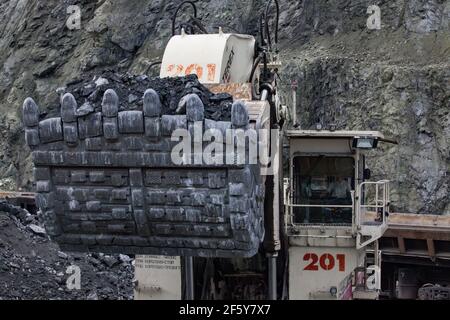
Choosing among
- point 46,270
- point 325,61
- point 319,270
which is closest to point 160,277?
point 319,270

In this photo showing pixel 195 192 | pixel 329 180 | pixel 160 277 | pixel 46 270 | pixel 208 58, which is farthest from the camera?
pixel 46 270

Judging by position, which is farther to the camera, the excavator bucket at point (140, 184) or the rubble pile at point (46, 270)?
the rubble pile at point (46, 270)

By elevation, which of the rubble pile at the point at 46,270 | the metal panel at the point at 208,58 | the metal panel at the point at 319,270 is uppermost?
the metal panel at the point at 208,58

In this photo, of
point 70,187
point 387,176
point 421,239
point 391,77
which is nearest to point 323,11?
point 391,77

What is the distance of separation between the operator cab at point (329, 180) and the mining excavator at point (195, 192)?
0.10m

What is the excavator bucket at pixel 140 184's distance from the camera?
4812mm

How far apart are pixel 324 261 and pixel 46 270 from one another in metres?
5.20

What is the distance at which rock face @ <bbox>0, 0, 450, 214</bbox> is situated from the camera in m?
18.7

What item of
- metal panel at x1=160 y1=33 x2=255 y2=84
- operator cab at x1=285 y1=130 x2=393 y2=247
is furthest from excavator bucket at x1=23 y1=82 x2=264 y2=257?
operator cab at x1=285 y1=130 x2=393 y2=247

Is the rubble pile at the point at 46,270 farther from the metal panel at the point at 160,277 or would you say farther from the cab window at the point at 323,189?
the cab window at the point at 323,189

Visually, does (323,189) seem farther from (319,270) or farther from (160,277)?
(160,277)

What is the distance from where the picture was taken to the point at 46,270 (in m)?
10.4

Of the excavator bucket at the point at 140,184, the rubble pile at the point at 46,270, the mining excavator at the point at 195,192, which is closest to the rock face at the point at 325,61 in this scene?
the rubble pile at the point at 46,270

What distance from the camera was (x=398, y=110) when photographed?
19.2 m
